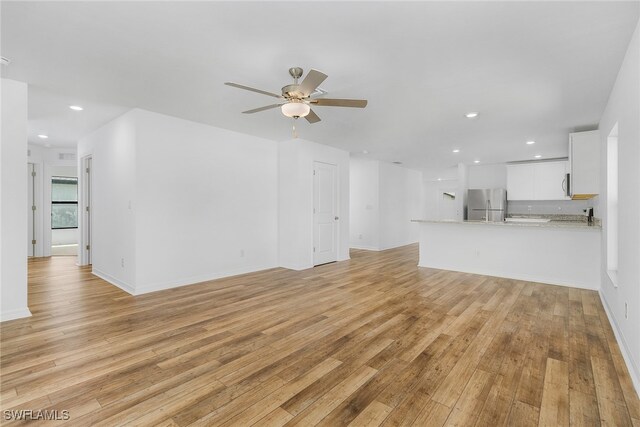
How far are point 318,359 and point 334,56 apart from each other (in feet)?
8.49

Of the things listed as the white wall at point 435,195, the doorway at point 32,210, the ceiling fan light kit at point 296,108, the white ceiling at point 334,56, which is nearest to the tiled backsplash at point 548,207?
the white wall at point 435,195

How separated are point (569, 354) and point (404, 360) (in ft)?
4.65

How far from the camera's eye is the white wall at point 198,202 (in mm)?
4293

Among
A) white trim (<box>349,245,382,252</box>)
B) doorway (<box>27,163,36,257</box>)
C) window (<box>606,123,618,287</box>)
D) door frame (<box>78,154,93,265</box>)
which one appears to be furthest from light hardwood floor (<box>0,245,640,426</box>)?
doorway (<box>27,163,36,257</box>)

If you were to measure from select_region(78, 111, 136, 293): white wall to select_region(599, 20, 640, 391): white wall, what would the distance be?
5.29 meters

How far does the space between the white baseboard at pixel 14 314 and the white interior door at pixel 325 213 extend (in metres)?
4.34

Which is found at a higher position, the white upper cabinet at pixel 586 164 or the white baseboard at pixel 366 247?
the white upper cabinet at pixel 586 164

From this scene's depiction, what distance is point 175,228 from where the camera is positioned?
459cm

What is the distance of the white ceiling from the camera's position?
6.81 ft

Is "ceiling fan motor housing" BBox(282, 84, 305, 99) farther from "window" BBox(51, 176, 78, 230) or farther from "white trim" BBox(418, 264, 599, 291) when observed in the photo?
"window" BBox(51, 176, 78, 230)

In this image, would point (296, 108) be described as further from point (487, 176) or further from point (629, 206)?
point (487, 176)

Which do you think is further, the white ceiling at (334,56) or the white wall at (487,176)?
the white wall at (487,176)

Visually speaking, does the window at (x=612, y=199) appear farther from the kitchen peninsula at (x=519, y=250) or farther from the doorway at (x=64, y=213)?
the doorway at (x=64, y=213)

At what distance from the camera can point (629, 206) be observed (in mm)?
2365
